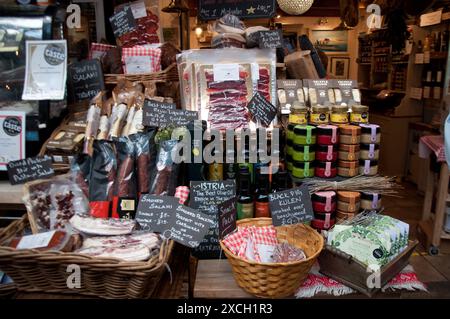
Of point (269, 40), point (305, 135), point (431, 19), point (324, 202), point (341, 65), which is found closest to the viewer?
Answer: point (324, 202)

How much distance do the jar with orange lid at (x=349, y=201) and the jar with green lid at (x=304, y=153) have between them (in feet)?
0.79

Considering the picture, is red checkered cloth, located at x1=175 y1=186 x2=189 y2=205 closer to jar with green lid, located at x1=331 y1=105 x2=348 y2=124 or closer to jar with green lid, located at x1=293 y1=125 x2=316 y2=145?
jar with green lid, located at x1=293 y1=125 x2=316 y2=145

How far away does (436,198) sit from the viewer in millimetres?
3406

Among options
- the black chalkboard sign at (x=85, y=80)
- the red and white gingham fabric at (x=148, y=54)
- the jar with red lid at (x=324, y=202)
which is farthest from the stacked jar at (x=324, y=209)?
the black chalkboard sign at (x=85, y=80)

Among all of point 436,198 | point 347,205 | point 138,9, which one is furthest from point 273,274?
point 436,198

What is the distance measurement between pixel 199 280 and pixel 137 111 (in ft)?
3.37

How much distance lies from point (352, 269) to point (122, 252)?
88cm

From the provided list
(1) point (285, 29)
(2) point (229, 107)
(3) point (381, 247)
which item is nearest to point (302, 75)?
(2) point (229, 107)

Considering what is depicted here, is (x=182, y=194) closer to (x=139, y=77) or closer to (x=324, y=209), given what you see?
(x=324, y=209)

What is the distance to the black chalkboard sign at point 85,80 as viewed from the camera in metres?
2.43

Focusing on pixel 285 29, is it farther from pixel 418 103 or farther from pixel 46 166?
pixel 46 166

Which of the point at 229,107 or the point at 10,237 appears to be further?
the point at 229,107

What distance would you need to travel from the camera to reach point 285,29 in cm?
970

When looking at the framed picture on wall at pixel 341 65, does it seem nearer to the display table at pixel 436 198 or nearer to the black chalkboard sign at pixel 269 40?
the display table at pixel 436 198
